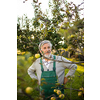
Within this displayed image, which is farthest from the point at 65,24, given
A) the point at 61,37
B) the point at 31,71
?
the point at 31,71

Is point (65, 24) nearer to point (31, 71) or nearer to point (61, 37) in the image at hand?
point (61, 37)

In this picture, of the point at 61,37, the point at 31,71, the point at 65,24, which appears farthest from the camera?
the point at 31,71

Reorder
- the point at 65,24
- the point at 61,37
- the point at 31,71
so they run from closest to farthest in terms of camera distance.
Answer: the point at 65,24, the point at 61,37, the point at 31,71

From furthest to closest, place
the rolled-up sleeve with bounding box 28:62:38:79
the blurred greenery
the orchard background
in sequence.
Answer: the rolled-up sleeve with bounding box 28:62:38:79, the blurred greenery, the orchard background

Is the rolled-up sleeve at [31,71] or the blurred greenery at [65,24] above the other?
the blurred greenery at [65,24]

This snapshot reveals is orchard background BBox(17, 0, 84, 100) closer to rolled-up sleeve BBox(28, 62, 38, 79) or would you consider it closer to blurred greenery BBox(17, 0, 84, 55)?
blurred greenery BBox(17, 0, 84, 55)

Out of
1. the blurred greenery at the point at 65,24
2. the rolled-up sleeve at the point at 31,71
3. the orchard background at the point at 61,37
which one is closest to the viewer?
the orchard background at the point at 61,37

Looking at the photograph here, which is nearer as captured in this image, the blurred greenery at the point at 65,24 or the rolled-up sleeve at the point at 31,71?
the blurred greenery at the point at 65,24

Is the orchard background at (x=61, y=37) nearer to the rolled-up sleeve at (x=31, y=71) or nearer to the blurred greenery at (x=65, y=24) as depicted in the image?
the blurred greenery at (x=65, y=24)

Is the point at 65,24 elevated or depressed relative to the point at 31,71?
elevated

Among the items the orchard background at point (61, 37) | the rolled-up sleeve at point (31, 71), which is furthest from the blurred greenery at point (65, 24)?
the rolled-up sleeve at point (31, 71)

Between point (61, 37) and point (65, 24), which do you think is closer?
point (65, 24)

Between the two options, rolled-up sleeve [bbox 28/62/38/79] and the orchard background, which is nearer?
the orchard background

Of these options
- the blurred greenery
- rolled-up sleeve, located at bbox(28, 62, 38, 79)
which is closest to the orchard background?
the blurred greenery
